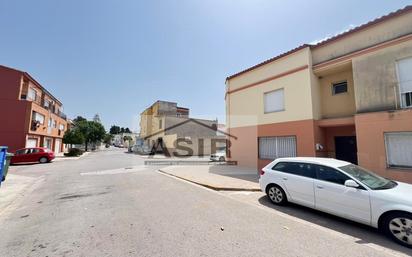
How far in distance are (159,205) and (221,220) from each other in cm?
213

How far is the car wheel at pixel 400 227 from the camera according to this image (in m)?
3.69

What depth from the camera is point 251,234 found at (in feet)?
13.4

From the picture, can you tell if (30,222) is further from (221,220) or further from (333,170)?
(333,170)

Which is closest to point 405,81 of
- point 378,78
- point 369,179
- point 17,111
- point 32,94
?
point 378,78

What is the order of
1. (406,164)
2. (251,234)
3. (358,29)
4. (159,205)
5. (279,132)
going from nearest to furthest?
1. (251,234)
2. (159,205)
3. (406,164)
4. (358,29)
5. (279,132)

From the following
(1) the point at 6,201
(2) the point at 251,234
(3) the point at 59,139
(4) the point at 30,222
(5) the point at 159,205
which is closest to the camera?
(2) the point at 251,234

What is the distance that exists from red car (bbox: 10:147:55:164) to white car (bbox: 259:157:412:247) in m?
21.3

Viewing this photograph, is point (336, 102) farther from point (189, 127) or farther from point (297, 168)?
point (189, 127)

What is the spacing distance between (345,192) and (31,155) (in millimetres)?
23542

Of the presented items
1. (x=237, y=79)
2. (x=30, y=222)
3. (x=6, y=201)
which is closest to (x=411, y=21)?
(x=237, y=79)

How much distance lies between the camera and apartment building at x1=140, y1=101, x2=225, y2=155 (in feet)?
100

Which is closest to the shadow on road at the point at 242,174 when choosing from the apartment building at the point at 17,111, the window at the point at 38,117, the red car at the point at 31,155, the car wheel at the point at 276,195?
the car wheel at the point at 276,195

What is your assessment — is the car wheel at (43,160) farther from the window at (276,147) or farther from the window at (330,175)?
the window at (330,175)

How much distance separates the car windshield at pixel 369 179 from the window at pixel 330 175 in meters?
0.20
